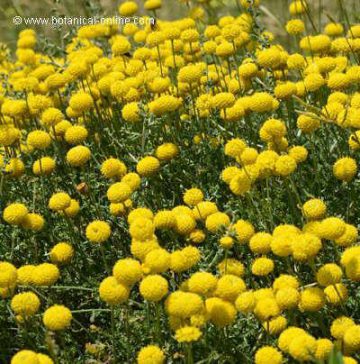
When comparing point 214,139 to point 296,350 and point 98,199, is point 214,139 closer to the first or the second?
point 98,199

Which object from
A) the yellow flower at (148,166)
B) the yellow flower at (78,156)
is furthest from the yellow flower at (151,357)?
the yellow flower at (78,156)

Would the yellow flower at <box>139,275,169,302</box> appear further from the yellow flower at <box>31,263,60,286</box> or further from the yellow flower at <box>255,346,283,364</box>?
the yellow flower at <box>31,263,60,286</box>

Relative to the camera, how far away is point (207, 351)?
135 inches

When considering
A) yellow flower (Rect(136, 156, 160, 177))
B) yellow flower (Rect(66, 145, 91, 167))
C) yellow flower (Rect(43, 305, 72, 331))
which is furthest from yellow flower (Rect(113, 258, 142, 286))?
yellow flower (Rect(66, 145, 91, 167))

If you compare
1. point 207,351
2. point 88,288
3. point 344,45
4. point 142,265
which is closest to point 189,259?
point 142,265

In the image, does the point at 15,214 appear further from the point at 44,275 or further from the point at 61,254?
the point at 44,275

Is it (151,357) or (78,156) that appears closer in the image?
(151,357)

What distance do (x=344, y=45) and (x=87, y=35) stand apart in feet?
6.81

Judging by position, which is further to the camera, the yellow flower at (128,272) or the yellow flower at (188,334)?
the yellow flower at (128,272)

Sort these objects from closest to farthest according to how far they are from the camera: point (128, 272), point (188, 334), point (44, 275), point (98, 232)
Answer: point (188, 334) → point (128, 272) → point (44, 275) → point (98, 232)

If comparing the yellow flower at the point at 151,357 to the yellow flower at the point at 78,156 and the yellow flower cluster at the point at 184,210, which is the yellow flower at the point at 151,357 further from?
the yellow flower at the point at 78,156

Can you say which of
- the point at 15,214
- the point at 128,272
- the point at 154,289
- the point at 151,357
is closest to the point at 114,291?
the point at 128,272

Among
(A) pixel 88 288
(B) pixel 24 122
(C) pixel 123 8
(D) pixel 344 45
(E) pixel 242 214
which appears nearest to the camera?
(A) pixel 88 288

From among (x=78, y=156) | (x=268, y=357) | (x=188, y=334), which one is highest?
(x=78, y=156)
